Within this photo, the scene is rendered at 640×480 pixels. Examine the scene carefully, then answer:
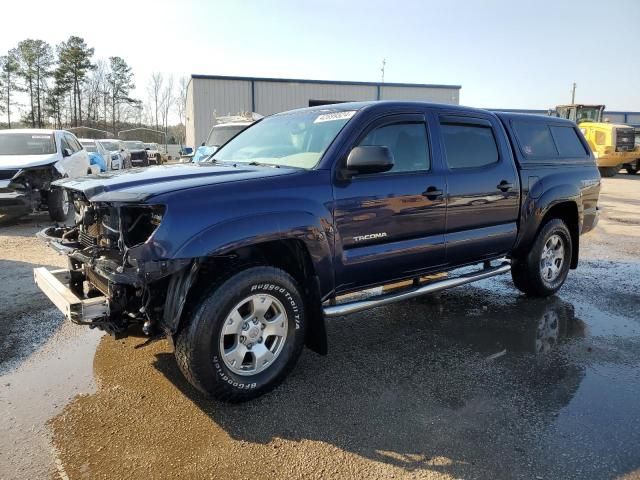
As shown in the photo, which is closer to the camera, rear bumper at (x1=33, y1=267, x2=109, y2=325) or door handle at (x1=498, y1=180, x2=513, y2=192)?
rear bumper at (x1=33, y1=267, x2=109, y2=325)

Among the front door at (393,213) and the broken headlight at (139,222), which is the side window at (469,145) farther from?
the broken headlight at (139,222)

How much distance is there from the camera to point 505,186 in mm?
4941

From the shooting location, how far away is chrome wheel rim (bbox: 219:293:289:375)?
10.5 feet

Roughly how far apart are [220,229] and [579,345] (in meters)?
3.42

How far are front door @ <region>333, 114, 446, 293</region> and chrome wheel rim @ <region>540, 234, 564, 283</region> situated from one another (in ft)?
6.15

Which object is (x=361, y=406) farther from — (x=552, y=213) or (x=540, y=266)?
(x=552, y=213)

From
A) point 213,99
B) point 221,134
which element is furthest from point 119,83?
point 221,134

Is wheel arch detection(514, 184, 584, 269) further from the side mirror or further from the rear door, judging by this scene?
the side mirror

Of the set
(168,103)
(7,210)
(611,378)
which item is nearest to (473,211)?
(611,378)

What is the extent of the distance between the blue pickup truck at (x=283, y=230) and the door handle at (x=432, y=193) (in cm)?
3

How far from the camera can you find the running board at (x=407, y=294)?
3660mm

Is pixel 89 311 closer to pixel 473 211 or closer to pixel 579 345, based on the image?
pixel 473 211

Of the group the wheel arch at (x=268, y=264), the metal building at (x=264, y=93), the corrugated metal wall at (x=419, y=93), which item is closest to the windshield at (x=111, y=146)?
the metal building at (x=264, y=93)

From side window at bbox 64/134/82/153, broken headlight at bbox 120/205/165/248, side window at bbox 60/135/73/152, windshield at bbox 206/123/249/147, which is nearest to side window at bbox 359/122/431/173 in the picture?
broken headlight at bbox 120/205/165/248
